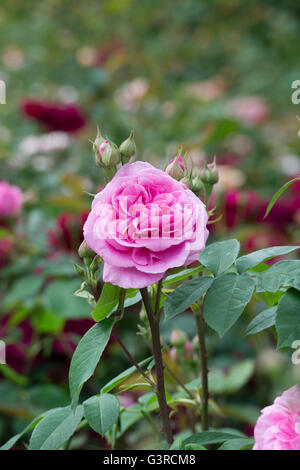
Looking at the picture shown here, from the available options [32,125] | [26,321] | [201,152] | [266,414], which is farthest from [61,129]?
[266,414]

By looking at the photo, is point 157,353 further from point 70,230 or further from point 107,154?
point 70,230

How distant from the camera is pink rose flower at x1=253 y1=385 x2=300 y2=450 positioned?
43cm

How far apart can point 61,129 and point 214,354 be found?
2.52 feet

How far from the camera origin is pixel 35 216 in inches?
48.1

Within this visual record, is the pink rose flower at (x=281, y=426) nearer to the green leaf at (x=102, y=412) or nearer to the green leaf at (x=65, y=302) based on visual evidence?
the green leaf at (x=102, y=412)

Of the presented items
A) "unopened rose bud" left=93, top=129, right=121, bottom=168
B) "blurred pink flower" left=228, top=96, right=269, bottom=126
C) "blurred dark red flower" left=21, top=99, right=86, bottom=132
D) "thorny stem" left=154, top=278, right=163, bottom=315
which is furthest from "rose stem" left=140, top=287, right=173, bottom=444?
"blurred pink flower" left=228, top=96, right=269, bottom=126

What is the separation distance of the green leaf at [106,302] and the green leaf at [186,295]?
40 mm

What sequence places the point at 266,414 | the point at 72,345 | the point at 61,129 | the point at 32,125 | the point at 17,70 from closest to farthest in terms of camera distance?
the point at 266,414 < the point at 72,345 < the point at 61,129 < the point at 32,125 < the point at 17,70

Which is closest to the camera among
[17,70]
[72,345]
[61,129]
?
[72,345]

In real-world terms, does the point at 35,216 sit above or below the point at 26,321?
above

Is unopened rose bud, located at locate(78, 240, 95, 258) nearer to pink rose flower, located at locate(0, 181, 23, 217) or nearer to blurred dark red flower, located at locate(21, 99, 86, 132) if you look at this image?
pink rose flower, located at locate(0, 181, 23, 217)

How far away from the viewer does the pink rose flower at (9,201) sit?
3.47ft

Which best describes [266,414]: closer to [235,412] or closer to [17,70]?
[235,412]

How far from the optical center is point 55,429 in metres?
0.47
